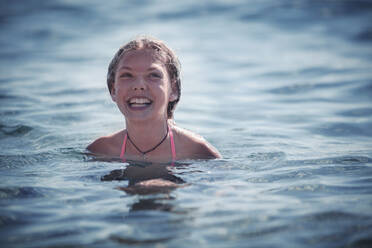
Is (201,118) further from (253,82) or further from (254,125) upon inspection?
(253,82)

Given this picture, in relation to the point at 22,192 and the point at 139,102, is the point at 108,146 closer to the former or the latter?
the point at 139,102

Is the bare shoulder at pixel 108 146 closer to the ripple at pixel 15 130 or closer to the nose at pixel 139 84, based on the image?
the nose at pixel 139 84

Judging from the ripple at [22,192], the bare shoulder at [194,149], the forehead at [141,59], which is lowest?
the ripple at [22,192]

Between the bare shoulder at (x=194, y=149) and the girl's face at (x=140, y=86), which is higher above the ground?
the girl's face at (x=140, y=86)

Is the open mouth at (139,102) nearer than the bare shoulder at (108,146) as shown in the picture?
Yes

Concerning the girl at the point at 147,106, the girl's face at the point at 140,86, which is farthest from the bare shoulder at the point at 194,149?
the girl's face at the point at 140,86

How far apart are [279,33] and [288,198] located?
10.9 meters

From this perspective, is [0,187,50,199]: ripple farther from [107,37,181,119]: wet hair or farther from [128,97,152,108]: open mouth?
[107,37,181,119]: wet hair

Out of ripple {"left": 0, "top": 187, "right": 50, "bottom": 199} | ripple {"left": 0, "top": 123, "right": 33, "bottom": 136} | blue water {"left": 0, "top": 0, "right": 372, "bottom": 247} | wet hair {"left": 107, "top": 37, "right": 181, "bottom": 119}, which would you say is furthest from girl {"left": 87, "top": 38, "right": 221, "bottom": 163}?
ripple {"left": 0, "top": 123, "right": 33, "bottom": 136}

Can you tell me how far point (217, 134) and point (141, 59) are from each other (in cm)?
203

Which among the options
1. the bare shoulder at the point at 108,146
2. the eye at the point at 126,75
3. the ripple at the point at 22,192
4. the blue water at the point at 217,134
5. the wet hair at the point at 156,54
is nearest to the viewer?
the blue water at the point at 217,134

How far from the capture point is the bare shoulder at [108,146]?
4.60 m

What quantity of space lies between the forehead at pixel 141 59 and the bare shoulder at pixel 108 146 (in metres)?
0.80

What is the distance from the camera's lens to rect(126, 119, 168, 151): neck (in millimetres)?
4414
